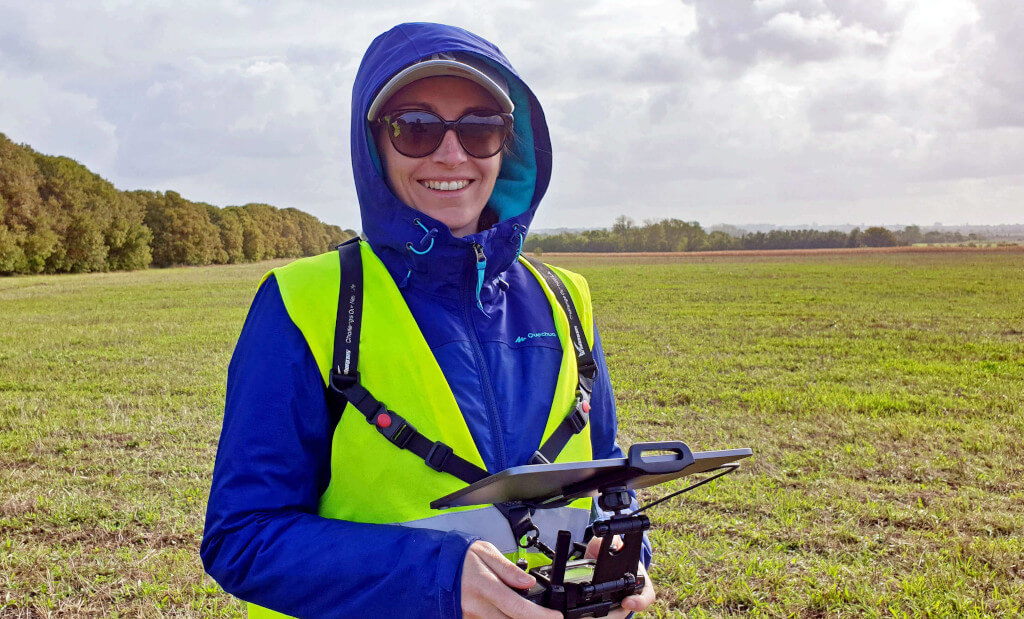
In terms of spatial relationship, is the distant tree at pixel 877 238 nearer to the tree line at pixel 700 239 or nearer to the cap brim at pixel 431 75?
the tree line at pixel 700 239

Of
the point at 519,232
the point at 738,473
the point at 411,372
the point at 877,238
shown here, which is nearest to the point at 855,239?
the point at 877,238

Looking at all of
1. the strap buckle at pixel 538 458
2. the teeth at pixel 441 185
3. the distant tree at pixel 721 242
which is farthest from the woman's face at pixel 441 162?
the distant tree at pixel 721 242

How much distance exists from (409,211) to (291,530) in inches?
30.4

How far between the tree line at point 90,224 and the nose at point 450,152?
3772cm

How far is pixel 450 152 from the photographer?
1.95 m

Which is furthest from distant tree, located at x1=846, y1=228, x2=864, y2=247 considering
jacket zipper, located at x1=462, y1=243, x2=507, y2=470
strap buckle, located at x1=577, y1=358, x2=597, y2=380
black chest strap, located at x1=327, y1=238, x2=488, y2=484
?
black chest strap, located at x1=327, y1=238, x2=488, y2=484

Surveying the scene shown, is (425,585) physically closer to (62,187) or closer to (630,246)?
(62,187)

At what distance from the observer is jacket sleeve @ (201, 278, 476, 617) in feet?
5.06

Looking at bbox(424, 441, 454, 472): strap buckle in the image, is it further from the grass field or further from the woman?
the grass field

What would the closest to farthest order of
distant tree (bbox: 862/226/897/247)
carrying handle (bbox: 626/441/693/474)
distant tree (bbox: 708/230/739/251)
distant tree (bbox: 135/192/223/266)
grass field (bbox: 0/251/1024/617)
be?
carrying handle (bbox: 626/441/693/474) → grass field (bbox: 0/251/1024/617) → distant tree (bbox: 135/192/223/266) → distant tree (bbox: 862/226/897/247) → distant tree (bbox: 708/230/739/251)

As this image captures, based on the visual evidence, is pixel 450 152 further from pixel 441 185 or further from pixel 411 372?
pixel 411 372

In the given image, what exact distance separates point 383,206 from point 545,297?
1.71ft

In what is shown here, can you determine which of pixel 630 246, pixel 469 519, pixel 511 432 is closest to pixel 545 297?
pixel 511 432

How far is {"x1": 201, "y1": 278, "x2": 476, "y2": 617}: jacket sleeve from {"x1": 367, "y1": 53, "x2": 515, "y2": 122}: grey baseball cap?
56 centimetres
